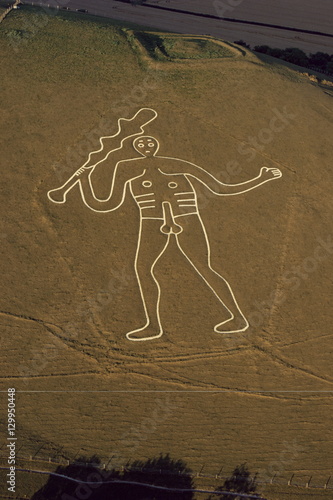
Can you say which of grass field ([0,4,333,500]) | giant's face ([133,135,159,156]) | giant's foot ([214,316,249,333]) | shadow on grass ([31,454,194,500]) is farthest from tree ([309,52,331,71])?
shadow on grass ([31,454,194,500])

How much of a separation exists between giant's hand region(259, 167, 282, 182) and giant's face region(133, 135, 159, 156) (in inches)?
315

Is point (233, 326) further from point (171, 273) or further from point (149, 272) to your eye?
point (149, 272)

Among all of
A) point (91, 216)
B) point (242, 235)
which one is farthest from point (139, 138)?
point (242, 235)

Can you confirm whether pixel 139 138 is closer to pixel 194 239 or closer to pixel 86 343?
pixel 194 239

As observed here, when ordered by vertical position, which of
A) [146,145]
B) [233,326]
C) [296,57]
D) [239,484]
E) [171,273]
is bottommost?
[239,484]

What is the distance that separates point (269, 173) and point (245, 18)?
46.0 m

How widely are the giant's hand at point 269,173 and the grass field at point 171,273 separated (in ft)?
1.71

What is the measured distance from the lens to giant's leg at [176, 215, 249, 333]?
1090 inches

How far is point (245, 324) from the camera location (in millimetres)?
27672

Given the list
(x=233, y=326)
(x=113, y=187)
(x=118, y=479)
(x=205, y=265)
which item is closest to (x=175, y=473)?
(x=118, y=479)

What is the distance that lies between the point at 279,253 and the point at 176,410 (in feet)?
41.4

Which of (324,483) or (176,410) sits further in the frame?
(176,410)

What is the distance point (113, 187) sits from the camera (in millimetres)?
34406

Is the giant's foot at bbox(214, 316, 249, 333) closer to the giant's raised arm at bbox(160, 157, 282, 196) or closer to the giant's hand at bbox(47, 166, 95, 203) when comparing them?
the giant's raised arm at bbox(160, 157, 282, 196)
